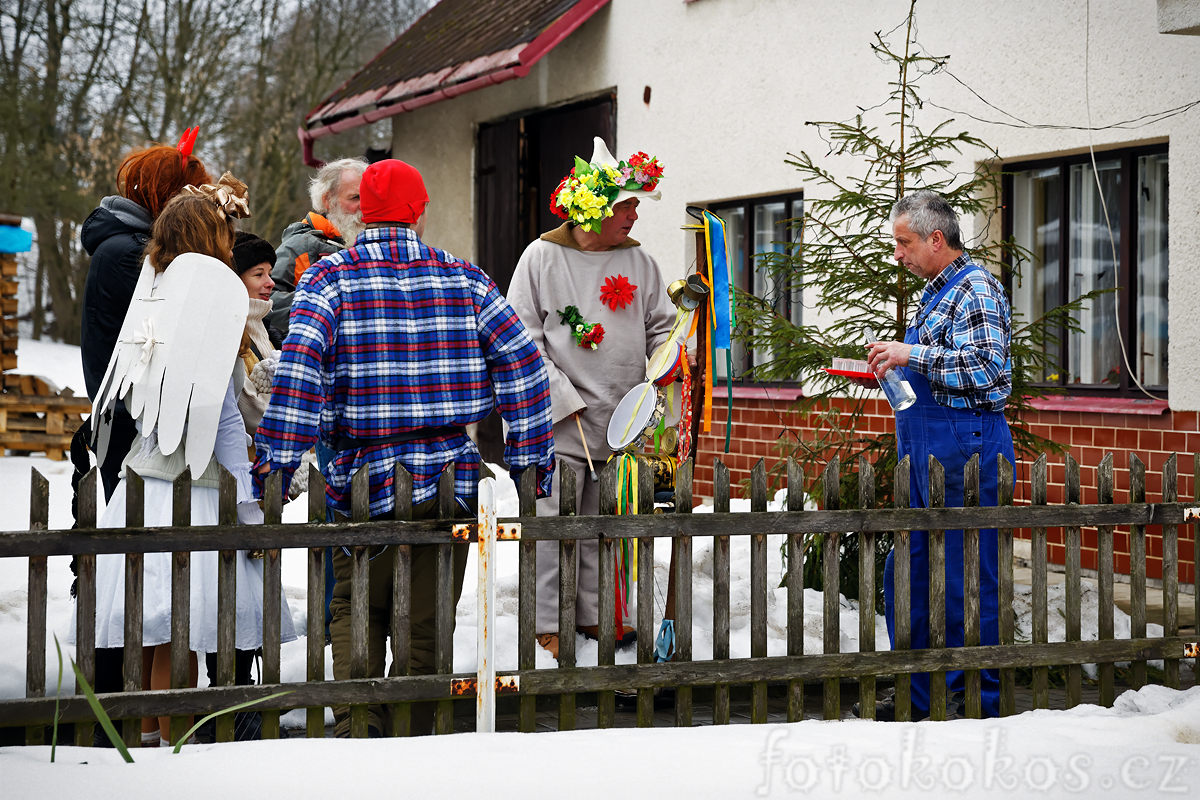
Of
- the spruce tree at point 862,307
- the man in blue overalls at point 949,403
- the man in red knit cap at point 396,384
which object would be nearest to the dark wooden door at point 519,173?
the spruce tree at point 862,307

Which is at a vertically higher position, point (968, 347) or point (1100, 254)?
point (1100, 254)

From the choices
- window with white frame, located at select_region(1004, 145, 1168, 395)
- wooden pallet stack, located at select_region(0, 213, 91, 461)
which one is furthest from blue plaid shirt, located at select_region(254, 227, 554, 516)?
wooden pallet stack, located at select_region(0, 213, 91, 461)

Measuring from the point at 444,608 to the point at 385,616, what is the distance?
226 mm

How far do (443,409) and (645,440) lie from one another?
1435 millimetres

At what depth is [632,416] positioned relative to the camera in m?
4.89

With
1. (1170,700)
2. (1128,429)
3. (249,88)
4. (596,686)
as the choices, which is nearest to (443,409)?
(596,686)

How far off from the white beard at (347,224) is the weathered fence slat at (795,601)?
2032 millimetres

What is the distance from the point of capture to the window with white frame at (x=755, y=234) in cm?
948

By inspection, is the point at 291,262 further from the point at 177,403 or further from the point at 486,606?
the point at 486,606

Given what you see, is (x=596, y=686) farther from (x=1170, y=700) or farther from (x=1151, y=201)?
(x=1151, y=201)

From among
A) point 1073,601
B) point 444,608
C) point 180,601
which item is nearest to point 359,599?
point 444,608

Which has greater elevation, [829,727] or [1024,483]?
[1024,483]

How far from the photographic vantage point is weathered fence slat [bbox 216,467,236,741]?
3.87 meters

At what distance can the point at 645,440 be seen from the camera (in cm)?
529
